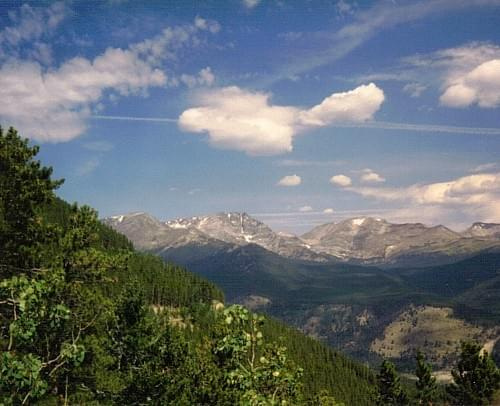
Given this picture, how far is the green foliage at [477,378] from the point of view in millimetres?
71875

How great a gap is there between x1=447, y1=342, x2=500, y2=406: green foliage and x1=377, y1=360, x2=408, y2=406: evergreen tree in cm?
1828

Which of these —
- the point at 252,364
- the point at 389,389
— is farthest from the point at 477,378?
the point at 252,364

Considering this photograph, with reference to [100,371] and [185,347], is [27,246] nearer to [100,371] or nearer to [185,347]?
[100,371]

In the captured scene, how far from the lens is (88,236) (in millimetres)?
32156

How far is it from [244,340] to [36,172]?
24.1 metres

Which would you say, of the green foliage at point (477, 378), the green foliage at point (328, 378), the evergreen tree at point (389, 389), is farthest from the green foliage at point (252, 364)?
the green foliage at point (328, 378)

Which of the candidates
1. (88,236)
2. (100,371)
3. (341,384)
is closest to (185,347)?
(100,371)

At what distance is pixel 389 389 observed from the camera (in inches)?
3629

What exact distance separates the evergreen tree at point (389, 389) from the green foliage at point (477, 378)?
720 inches

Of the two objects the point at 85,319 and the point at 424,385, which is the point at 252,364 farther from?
the point at 424,385

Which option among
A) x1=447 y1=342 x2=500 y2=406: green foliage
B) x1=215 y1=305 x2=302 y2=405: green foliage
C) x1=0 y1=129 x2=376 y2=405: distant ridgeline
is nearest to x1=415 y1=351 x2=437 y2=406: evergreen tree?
x1=447 y1=342 x2=500 y2=406: green foliage

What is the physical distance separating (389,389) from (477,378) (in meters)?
23.5

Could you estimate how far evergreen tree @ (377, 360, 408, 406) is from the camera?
9162 cm

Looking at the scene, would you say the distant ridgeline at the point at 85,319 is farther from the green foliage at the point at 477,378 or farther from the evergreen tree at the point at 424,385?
the evergreen tree at the point at 424,385
